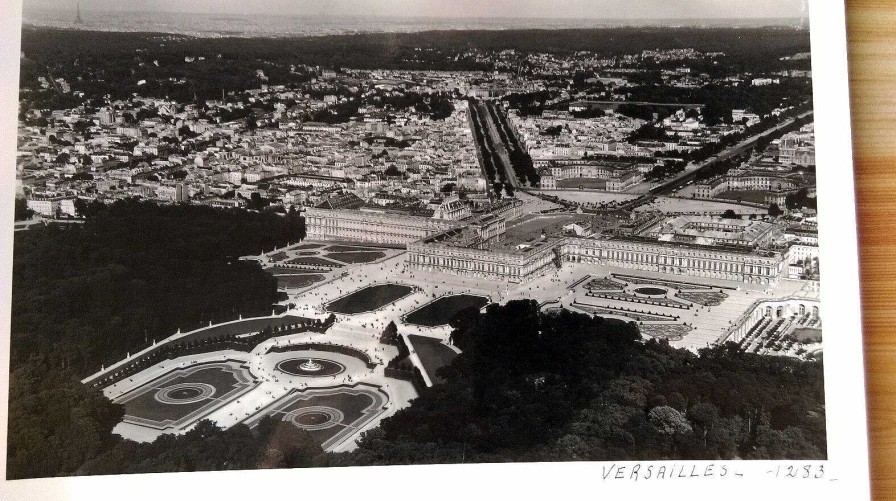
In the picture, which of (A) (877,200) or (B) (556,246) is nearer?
(A) (877,200)

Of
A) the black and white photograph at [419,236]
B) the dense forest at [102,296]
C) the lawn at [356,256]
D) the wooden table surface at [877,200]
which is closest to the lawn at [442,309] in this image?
the black and white photograph at [419,236]

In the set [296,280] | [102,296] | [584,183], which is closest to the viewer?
[102,296]

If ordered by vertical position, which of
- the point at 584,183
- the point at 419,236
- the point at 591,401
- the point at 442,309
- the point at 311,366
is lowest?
the point at 591,401

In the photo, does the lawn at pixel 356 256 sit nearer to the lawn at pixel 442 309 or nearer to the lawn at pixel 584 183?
the lawn at pixel 442 309

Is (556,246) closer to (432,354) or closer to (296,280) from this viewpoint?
(432,354)

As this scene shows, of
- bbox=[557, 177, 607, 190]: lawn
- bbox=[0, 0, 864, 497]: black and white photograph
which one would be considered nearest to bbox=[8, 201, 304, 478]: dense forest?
bbox=[0, 0, 864, 497]: black and white photograph

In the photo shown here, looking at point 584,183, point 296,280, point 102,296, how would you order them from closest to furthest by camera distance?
point 102,296, point 296,280, point 584,183

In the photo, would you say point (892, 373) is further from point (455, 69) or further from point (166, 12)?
point (166, 12)

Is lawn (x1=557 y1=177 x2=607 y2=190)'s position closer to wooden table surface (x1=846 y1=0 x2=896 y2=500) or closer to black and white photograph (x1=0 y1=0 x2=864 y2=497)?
black and white photograph (x1=0 y1=0 x2=864 y2=497)

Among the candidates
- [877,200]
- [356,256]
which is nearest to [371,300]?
[356,256]
